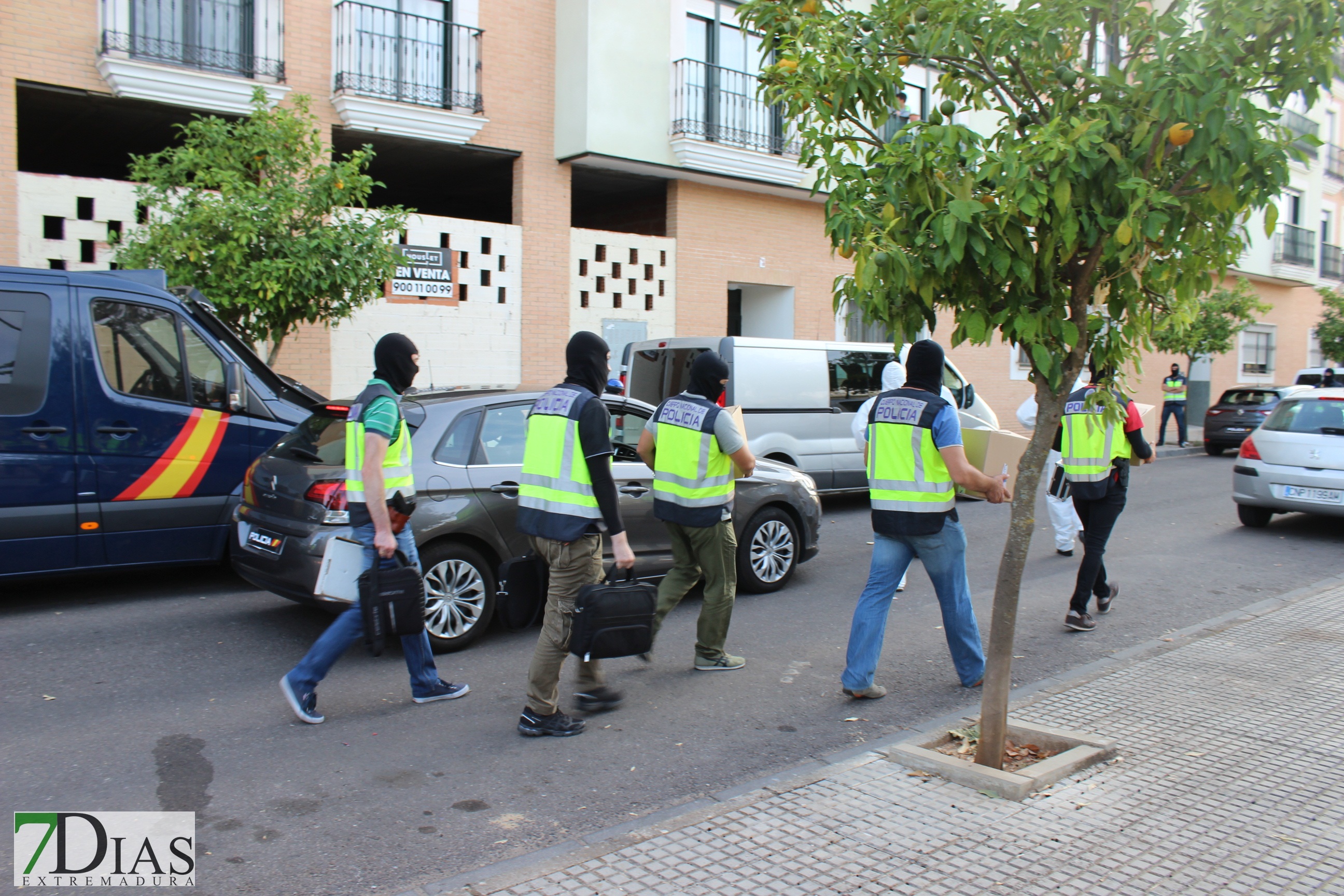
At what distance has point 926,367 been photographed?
207 inches

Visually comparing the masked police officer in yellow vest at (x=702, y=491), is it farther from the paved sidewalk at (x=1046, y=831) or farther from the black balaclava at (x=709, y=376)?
the paved sidewalk at (x=1046, y=831)

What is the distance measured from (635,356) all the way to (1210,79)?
852 cm

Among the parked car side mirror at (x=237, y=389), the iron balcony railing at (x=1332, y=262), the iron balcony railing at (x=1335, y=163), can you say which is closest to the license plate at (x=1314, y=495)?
the parked car side mirror at (x=237, y=389)

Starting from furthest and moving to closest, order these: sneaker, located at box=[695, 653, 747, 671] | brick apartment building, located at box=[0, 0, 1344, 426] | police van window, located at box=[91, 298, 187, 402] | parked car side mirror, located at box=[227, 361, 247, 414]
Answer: brick apartment building, located at box=[0, 0, 1344, 426]
parked car side mirror, located at box=[227, 361, 247, 414]
police van window, located at box=[91, 298, 187, 402]
sneaker, located at box=[695, 653, 747, 671]

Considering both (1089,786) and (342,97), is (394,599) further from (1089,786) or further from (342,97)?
(342,97)

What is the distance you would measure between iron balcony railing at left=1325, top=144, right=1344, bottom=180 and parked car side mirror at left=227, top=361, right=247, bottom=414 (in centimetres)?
3479

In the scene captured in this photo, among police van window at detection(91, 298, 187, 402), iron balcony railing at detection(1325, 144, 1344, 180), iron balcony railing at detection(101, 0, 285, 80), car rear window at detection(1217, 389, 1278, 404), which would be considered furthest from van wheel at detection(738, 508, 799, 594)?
iron balcony railing at detection(1325, 144, 1344, 180)

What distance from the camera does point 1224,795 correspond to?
4.07m

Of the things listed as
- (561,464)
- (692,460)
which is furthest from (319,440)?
(692,460)

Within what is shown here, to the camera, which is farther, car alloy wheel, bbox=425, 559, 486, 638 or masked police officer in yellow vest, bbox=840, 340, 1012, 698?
car alloy wheel, bbox=425, 559, 486, 638

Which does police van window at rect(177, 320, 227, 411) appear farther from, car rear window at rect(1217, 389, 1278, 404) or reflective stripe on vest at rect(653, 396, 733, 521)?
car rear window at rect(1217, 389, 1278, 404)

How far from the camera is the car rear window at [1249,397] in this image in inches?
793

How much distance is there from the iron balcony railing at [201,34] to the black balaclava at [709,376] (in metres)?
9.36

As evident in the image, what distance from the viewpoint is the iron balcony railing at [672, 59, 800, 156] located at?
51.5ft
